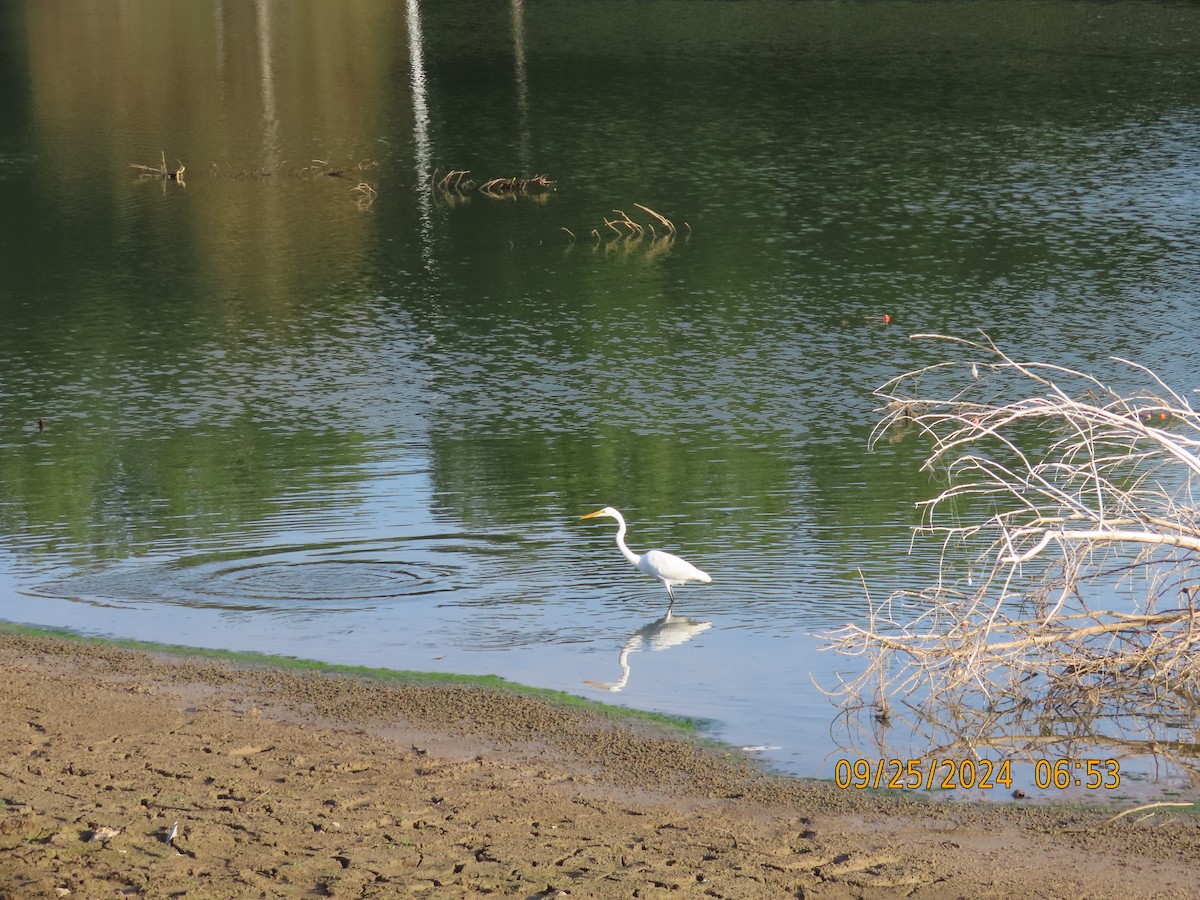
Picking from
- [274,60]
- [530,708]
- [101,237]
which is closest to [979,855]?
[530,708]

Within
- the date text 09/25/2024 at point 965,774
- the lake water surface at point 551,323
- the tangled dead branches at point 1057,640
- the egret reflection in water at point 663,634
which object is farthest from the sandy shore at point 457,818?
the egret reflection in water at point 663,634

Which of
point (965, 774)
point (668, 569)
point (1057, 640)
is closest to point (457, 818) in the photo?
point (965, 774)

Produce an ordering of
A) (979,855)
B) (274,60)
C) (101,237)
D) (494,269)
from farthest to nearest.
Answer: (274,60) → (101,237) → (494,269) → (979,855)

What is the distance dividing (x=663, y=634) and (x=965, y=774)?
3.55 metres

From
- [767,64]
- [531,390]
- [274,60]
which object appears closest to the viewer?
[531,390]

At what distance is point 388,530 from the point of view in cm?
1669

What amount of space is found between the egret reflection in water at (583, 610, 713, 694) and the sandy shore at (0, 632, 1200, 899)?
179 centimetres

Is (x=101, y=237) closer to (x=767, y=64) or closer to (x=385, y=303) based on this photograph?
(x=385, y=303)

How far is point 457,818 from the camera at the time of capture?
31.5ft

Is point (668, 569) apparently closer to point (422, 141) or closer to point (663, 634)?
point (663, 634)

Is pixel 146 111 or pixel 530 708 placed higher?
pixel 146 111

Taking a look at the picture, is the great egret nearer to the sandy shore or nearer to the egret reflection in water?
the egret reflection in water

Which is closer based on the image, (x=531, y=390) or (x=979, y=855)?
(x=979, y=855)

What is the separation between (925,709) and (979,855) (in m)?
2.61
